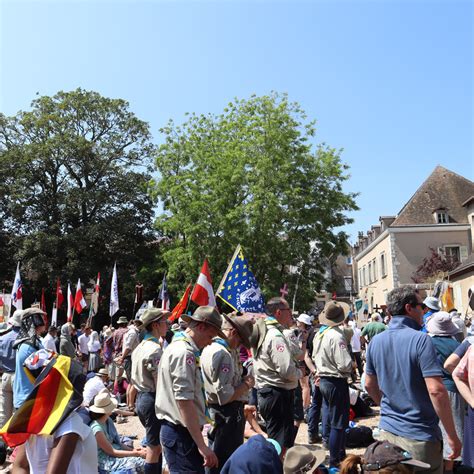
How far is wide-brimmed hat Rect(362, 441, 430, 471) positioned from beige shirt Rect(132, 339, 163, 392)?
313cm

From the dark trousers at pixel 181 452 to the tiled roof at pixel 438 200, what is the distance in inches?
1560

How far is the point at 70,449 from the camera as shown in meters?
2.80

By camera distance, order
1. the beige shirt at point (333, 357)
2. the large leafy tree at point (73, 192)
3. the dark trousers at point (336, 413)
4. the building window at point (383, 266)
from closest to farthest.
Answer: the dark trousers at point (336, 413)
the beige shirt at point (333, 357)
the large leafy tree at point (73, 192)
the building window at point (383, 266)

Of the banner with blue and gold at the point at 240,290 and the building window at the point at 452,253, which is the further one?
the building window at the point at 452,253

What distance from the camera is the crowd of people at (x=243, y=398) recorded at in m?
3.00

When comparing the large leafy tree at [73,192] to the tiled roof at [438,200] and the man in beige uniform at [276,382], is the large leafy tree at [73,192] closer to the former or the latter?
the tiled roof at [438,200]

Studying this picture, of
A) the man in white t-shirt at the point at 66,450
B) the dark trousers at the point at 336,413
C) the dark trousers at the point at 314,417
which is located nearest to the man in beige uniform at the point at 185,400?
the man in white t-shirt at the point at 66,450

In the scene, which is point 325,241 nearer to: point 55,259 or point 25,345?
point 55,259

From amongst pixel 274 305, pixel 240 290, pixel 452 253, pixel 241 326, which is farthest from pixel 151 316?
pixel 452 253

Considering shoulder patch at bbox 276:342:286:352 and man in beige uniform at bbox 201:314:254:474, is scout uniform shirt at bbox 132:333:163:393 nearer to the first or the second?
man in beige uniform at bbox 201:314:254:474

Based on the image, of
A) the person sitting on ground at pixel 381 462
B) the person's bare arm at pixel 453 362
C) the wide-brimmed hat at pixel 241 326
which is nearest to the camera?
the person sitting on ground at pixel 381 462

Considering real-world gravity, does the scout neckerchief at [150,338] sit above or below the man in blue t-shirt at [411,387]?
above

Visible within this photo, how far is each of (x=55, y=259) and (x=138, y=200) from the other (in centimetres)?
694

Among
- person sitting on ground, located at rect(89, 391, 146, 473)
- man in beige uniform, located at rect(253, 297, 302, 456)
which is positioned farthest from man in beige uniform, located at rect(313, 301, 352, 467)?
person sitting on ground, located at rect(89, 391, 146, 473)
